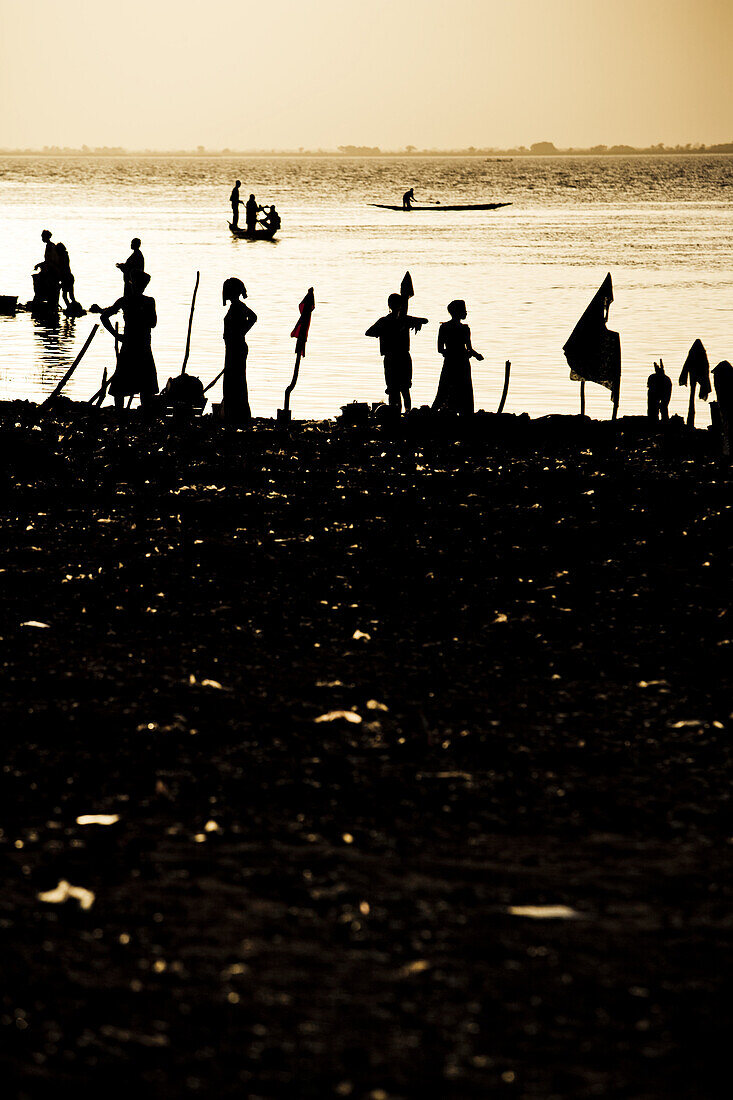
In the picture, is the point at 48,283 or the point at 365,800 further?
the point at 48,283

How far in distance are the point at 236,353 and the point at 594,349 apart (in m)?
4.24

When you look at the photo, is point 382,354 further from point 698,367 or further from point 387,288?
point 387,288

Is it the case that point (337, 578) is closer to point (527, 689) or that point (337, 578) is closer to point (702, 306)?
point (527, 689)

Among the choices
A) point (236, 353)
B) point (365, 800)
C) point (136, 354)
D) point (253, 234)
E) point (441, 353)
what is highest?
point (253, 234)

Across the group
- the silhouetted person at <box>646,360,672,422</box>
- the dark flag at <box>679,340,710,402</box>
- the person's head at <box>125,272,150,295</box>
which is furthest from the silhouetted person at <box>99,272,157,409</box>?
the dark flag at <box>679,340,710,402</box>

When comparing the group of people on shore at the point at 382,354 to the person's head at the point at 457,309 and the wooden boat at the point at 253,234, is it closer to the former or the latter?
the person's head at the point at 457,309

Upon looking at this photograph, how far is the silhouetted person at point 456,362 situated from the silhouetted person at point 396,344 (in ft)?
1.26

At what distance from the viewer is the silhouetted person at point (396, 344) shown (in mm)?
16297

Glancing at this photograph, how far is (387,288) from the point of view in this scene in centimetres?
3797

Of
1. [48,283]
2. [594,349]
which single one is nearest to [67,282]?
[48,283]

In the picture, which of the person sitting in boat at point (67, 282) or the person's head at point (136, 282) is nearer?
the person's head at point (136, 282)

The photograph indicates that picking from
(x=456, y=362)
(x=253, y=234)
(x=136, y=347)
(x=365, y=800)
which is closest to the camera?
(x=365, y=800)

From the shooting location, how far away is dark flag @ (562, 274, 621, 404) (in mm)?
16219

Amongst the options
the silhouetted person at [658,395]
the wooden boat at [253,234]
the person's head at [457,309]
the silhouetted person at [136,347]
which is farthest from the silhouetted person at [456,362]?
the wooden boat at [253,234]
